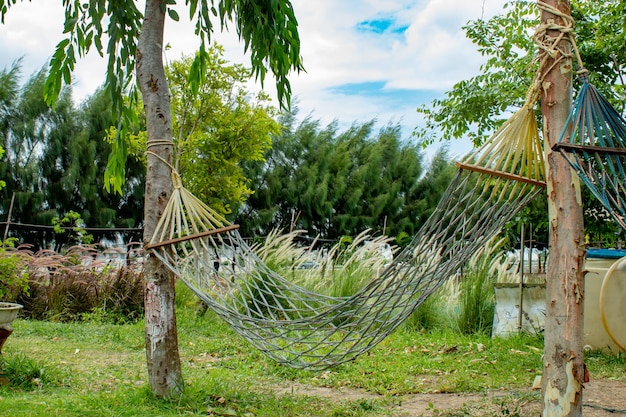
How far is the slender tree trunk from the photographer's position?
2.31 metres

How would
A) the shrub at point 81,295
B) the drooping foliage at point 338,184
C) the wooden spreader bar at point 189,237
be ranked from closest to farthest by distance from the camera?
the wooden spreader bar at point 189,237 → the shrub at point 81,295 → the drooping foliage at point 338,184

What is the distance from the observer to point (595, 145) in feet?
7.59

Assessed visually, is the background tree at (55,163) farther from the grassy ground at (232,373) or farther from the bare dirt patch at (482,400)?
the bare dirt patch at (482,400)

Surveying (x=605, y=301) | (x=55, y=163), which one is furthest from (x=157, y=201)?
(x=55, y=163)

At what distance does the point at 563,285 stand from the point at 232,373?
2224mm

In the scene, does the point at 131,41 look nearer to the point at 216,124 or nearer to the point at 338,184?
the point at 216,124

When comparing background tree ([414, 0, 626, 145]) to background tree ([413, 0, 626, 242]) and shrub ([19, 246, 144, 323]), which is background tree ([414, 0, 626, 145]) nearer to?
background tree ([413, 0, 626, 242])

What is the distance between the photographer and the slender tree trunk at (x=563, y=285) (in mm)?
2314

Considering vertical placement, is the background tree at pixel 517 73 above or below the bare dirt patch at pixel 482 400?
above

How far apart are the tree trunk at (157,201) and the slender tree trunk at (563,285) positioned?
5.37 ft

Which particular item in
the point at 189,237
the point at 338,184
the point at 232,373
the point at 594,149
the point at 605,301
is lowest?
the point at 232,373

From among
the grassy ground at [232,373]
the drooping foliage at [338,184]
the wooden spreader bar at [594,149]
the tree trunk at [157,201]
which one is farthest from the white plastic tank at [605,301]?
the drooping foliage at [338,184]

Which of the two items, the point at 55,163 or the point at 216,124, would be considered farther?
the point at 55,163

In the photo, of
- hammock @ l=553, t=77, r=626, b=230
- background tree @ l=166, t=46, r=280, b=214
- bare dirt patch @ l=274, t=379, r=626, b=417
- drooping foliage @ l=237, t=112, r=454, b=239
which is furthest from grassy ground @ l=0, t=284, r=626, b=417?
drooping foliage @ l=237, t=112, r=454, b=239
